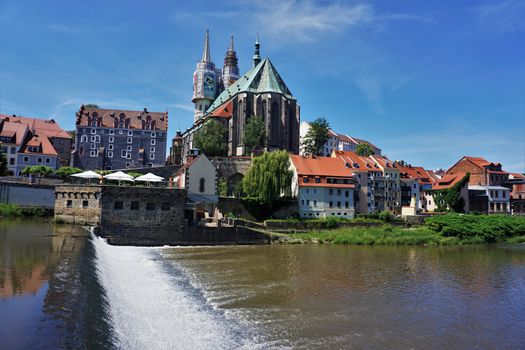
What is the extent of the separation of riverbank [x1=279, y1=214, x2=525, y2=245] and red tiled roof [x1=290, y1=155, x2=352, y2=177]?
10180mm

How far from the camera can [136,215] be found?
146ft

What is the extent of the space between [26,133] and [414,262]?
70070mm

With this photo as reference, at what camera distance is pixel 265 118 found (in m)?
86.3

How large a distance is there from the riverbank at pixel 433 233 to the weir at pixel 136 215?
1025 centimetres

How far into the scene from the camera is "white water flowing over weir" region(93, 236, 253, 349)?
14492 millimetres

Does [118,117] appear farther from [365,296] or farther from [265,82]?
[365,296]

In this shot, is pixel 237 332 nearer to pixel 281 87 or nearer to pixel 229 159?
pixel 229 159

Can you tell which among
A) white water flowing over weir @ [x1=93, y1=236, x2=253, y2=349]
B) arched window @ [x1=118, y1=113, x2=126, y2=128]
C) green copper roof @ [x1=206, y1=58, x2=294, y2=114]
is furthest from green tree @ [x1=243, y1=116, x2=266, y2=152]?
white water flowing over weir @ [x1=93, y1=236, x2=253, y2=349]

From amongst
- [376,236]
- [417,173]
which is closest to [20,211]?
[376,236]

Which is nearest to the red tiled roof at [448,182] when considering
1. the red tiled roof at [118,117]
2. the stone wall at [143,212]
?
the stone wall at [143,212]

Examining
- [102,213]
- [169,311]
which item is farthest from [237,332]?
[102,213]

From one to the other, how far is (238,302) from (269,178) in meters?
36.8

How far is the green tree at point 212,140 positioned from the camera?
78.9 metres

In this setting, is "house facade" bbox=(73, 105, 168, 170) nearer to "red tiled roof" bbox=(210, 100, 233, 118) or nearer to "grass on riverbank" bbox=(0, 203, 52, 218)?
"red tiled roof" bbox=(210, 100, 233, 118)
